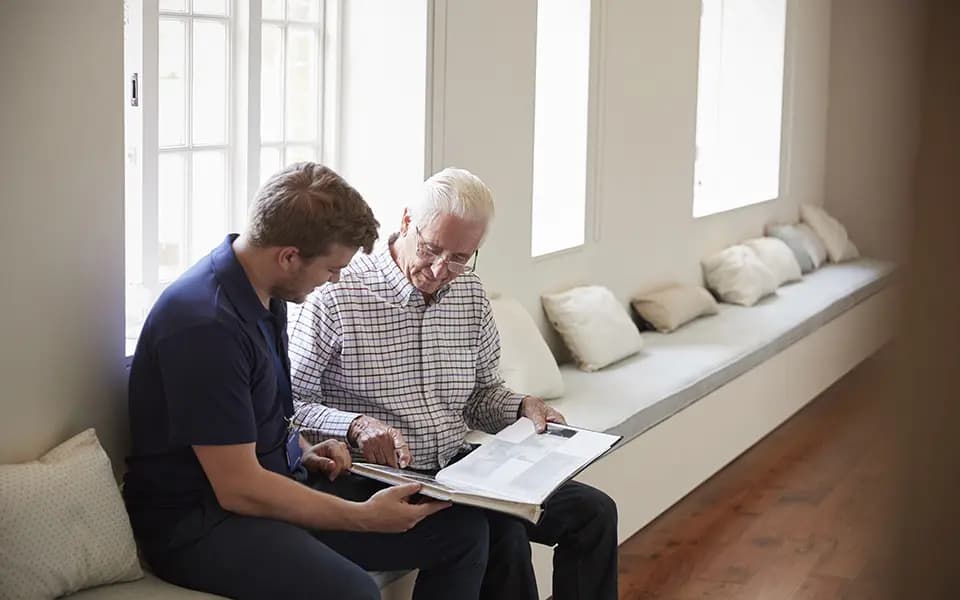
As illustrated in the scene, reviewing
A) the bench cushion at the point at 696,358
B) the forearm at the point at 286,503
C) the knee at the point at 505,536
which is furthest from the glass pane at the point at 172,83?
the bench cushion at the point at 696,358

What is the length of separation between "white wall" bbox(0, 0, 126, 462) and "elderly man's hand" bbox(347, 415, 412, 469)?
1.65 ft

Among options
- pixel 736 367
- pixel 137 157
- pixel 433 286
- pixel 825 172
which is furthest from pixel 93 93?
pixel 825 172

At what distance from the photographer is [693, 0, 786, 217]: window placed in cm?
687

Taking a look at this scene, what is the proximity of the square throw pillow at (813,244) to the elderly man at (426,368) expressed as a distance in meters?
4.69

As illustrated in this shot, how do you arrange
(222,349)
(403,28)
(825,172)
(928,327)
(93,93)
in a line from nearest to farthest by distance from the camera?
(928,327) → (222,349) → (93,93) → (403,28) → (825,172)

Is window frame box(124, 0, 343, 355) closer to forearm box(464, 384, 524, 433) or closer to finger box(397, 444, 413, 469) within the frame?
finger box(397, 444, 413, 469)

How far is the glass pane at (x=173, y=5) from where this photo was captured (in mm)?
3091

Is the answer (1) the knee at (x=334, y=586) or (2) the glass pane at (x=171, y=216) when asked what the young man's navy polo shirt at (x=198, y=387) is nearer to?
(1) the knee at (x=334, y=586)

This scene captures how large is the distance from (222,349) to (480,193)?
84cm

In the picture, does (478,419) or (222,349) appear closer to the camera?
(222,349)

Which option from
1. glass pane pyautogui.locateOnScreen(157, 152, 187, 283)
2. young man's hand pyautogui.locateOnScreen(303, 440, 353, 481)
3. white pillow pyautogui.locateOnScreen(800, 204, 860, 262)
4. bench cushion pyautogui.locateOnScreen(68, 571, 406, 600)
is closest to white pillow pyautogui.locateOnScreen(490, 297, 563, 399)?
glass pane pyautogui.locateOnScreen(157, 152, 187, 283)

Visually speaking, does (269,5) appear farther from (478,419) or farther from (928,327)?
(928,327)

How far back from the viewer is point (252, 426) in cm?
234

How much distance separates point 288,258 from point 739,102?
5.20 meters
